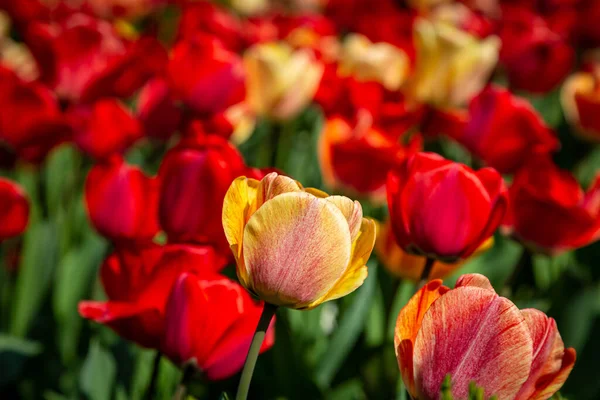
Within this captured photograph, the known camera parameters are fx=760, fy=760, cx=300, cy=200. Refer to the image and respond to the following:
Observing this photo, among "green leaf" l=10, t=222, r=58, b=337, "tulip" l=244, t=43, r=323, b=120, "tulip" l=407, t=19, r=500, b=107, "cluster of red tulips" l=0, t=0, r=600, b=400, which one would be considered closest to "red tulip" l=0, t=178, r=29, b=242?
"cluster of red tulips" l=0, t=0, r=600, b=400

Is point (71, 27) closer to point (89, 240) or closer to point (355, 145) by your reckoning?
point (89, 240)

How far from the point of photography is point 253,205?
0.53m

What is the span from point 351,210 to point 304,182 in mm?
883

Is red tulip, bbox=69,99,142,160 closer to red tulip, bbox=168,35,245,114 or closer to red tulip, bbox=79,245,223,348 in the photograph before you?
red tulip, bbox=168,35,245,114

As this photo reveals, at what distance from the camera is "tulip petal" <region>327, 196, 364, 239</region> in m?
0.50

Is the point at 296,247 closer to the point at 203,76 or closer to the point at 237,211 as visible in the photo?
the point at 237,211

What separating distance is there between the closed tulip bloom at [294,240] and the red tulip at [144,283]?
0.10m

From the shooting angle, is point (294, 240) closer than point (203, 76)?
Yes

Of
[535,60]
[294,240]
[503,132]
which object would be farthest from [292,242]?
[535,60]

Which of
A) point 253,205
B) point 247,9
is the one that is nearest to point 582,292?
point 253,205

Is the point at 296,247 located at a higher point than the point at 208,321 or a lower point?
higher

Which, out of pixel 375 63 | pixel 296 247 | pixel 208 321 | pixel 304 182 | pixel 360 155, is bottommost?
pixel 304 182

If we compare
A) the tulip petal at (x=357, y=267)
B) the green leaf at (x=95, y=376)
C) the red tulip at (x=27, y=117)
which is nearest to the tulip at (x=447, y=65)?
the red tulip at (x=27, y=117)

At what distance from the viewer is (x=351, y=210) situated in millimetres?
506
